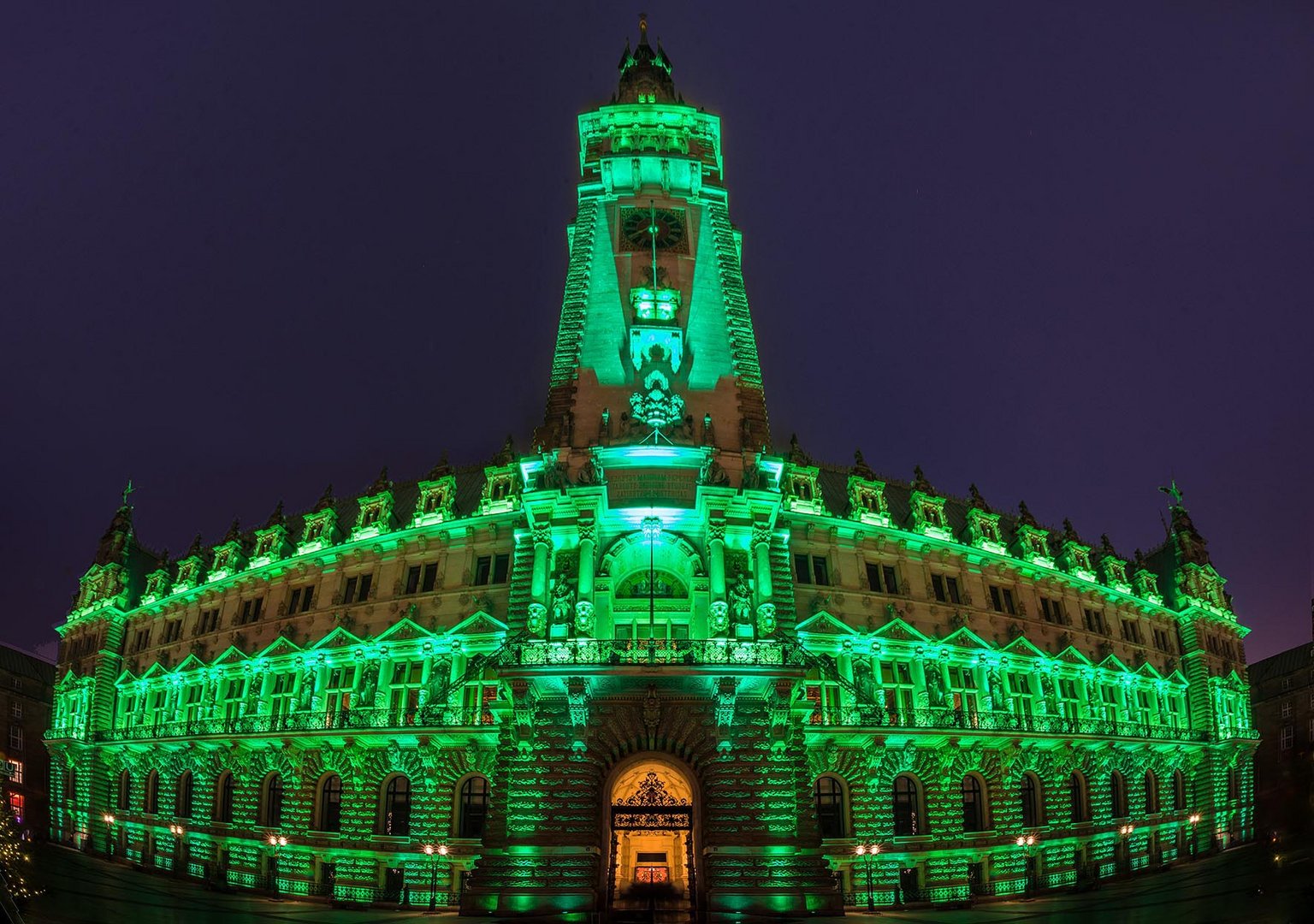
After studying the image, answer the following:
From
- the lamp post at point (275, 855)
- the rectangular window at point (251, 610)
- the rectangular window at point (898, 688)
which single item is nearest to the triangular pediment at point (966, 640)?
the rectangular window at point (898, 688)

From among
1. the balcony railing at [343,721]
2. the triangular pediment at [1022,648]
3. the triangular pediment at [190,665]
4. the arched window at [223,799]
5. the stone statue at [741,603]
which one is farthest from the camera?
the triangular pediment at [190,665]

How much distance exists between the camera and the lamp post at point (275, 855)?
46.4 metres

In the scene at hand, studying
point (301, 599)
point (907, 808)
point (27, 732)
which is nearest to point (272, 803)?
point (301, 599)

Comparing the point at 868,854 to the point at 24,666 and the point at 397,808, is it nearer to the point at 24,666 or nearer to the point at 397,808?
the point at 397,808

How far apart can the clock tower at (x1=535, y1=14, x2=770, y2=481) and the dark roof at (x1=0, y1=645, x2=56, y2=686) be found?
65.0m

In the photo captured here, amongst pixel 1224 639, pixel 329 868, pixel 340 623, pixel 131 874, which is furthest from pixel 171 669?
pixel 1224 639

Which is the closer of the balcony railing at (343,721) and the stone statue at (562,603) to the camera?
the stone statue at (562,603)

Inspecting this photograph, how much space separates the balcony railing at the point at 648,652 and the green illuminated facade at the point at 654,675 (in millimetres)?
139

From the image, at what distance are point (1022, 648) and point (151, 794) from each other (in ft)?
179

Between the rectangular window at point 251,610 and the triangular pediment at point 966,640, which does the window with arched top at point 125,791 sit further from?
the triangular pediment at point 966,640

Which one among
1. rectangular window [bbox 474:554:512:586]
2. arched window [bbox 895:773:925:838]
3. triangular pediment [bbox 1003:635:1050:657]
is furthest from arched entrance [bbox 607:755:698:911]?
triangular pediment [bbox 1003:635:1050:657]

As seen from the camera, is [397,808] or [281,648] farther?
[281,648]

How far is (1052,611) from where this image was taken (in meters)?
55.6

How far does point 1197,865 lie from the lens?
5162 cm
